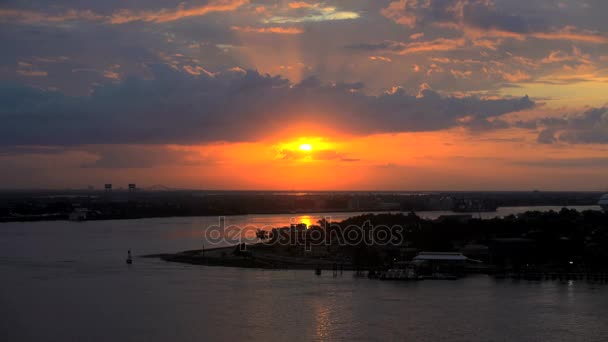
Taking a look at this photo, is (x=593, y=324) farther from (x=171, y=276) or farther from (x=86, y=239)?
(x=86, y=239)

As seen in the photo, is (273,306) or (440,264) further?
(440,264)

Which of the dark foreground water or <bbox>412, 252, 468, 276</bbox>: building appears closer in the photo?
the dark foreground water

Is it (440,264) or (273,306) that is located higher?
(440,264)

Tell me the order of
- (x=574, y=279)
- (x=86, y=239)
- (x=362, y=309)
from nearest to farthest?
(x=362, y=309) < (x=574, y=279) < (x=86, y=239)

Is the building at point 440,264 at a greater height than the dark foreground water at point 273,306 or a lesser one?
greater

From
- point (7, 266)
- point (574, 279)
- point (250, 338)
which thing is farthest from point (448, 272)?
point (7, 266)

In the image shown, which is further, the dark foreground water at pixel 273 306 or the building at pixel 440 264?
the building at pixel 440 264

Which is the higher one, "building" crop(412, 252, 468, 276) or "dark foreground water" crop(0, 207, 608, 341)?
"building" crop(412, 252, 468, 276)

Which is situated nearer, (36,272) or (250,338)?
(250,338)
